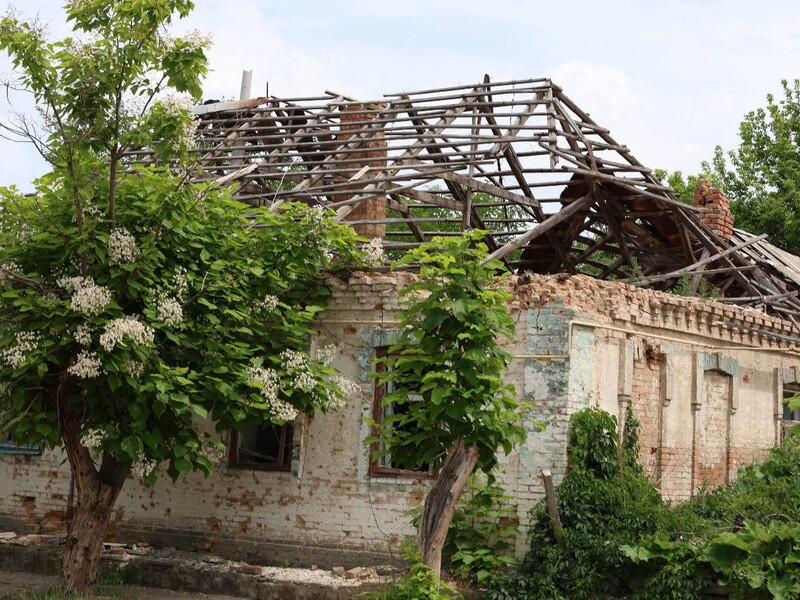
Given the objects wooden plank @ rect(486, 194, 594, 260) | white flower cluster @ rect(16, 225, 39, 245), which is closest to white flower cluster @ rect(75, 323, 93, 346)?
white flower cluster @ rect(16, 225, 39, 245)

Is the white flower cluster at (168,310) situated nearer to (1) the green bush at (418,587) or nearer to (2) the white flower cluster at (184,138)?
(2) the white flower cluster at (184,138)

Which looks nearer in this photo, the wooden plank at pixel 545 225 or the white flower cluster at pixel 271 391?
the white flower cluster at pixel 271 391

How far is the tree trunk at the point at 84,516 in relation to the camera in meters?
11.9

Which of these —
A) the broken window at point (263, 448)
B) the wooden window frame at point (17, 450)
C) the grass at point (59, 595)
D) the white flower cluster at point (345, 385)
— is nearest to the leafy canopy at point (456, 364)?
the white flower cluster at point (345, 385)

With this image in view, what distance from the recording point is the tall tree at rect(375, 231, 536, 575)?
10797 millimetres

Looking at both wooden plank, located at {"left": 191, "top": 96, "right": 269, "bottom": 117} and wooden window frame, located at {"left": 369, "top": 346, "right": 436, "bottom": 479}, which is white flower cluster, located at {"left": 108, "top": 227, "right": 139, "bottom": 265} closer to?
wooden window frame, located at {"left": 369, "top": 346, "right": 436, "bottom": 479}

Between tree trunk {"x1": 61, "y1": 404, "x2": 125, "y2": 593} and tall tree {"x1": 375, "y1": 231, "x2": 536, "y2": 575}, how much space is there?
3.29 meters

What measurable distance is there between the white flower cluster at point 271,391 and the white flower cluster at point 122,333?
1387 mm

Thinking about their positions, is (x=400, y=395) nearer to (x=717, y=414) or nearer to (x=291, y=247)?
(x=291, y=247)

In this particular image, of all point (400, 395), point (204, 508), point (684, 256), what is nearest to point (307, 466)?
point (204, 508)

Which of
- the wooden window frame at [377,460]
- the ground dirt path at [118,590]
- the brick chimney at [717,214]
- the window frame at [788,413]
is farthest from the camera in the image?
the brick chimney at [717,214]

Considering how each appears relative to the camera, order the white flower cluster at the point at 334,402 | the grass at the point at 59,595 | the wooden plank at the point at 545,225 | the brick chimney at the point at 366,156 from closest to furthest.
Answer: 1. the grass at the point at 59,595
2. the white flower cluster at the point at 334,402
3. the wooden plank at the point at 545,225
4. the brick chimney at the point at 366,156

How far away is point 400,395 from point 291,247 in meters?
2.52

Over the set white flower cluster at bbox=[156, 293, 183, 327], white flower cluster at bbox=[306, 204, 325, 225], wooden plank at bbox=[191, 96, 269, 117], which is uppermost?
wooden plank at bbox=[191, 96, 269, 117]
